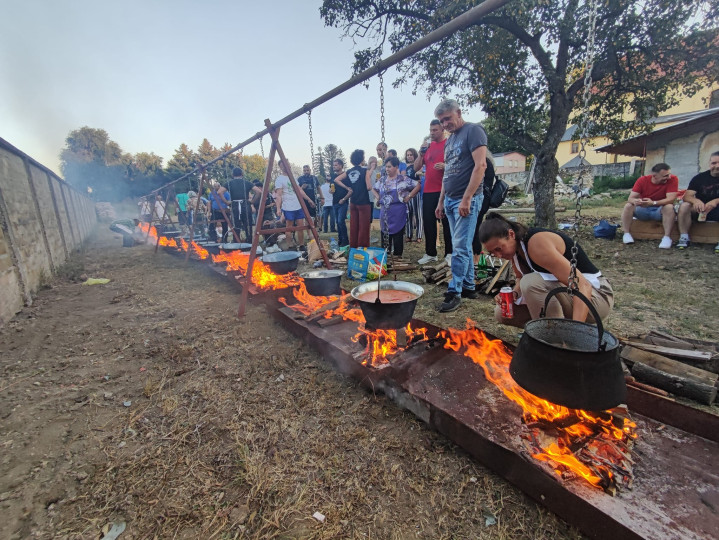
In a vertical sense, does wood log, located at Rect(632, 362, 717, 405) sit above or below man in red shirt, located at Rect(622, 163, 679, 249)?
below

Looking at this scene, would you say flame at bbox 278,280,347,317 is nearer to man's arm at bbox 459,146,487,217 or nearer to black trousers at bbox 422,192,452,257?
man's arm at bbox 459,146,487,217

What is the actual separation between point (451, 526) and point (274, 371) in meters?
2.02

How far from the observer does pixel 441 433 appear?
2.16 m

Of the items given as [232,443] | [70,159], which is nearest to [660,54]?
[232,443]

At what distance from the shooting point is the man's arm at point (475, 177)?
140 inches

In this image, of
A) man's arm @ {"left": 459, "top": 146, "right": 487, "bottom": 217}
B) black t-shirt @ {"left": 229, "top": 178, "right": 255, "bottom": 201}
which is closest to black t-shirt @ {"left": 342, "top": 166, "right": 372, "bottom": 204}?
man's arm @ {"left": 459, "top": 146, "right": 487, "bottom": 217}

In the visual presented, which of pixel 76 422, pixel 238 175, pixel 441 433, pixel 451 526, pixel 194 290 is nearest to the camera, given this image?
pixel 451 526

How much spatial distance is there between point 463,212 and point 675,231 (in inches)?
230

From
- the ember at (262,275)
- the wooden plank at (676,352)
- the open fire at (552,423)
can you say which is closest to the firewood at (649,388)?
the open fire at (552,423)

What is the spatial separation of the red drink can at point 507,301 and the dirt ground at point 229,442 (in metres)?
0.58

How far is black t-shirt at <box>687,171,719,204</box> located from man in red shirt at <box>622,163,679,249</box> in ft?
0.93

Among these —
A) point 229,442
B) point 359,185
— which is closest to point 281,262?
point 359,185

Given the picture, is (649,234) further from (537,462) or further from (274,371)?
(274,371)

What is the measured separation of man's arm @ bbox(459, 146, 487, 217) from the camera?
3549 mm
